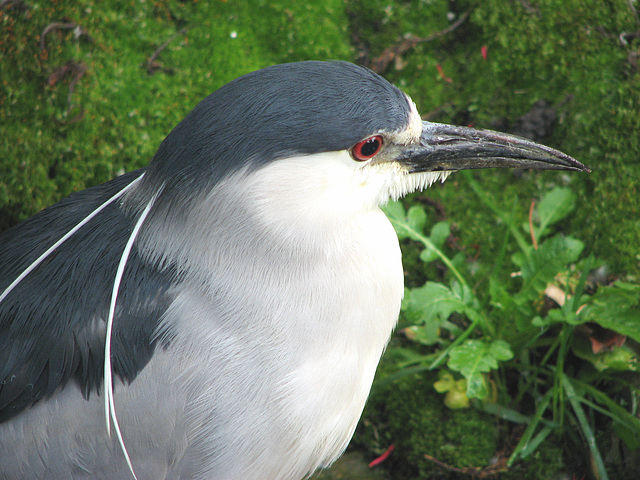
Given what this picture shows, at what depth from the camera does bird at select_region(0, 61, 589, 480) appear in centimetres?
169

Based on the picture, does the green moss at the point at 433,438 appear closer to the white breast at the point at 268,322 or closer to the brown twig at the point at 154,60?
the white breast at the point at 268,322

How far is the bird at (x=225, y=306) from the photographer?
1.69 metres

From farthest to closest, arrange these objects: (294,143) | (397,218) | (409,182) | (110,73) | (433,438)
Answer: (110,73) → (397,218) → (433,438) → (409,182) → (294,143)

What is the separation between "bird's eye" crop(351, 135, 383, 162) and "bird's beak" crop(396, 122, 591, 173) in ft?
0.38

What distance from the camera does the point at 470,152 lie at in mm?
1943

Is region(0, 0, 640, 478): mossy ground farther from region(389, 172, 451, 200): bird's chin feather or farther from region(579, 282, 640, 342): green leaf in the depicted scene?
region(389, 172, 451, 200): bird's chin feather

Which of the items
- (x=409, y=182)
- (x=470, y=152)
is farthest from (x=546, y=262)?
(x=409, y=182)

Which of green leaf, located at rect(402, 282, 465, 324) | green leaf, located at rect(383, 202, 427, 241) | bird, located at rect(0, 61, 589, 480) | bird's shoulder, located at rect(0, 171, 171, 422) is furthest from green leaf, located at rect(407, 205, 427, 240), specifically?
bird's shoulder, located at rect(0, 171, 171, 422)

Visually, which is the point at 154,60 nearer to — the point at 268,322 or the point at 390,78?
the point at 390,78

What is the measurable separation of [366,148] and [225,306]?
1.94 ft

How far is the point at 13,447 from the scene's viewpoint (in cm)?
179

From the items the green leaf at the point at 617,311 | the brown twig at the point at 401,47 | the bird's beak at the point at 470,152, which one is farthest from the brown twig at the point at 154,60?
the green leaf at the point at 617,311

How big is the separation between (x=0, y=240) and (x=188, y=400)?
3.37 ft

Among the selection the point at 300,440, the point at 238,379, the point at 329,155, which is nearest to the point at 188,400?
the point at 238,379
